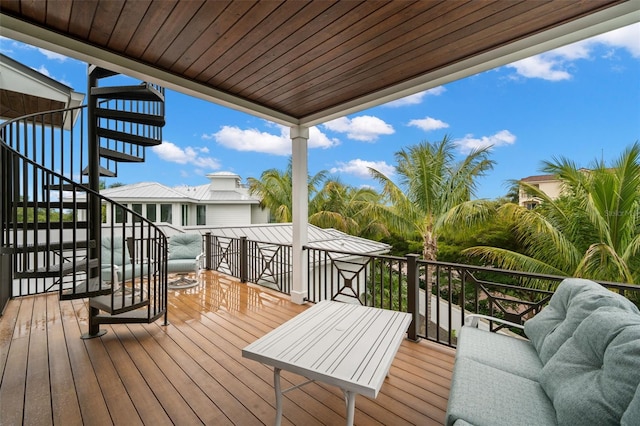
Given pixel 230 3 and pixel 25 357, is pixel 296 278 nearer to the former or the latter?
pixel 25 357

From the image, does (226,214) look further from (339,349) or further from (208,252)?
(339,349)

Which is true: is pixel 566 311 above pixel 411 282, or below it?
above

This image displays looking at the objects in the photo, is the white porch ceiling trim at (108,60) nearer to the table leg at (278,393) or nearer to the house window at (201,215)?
the table leg at (278,393)

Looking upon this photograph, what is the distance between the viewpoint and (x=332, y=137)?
2748 cm

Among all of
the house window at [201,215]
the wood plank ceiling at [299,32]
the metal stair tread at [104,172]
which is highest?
the wood plank ceiling at [299,32]

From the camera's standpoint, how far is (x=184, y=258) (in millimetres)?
5605

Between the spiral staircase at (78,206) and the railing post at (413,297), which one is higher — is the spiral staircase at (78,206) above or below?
above

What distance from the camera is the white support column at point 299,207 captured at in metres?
4.16

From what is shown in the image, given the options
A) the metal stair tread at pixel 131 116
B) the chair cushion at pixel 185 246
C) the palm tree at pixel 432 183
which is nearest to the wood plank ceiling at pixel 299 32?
the metal stair tread at pixel 131 116

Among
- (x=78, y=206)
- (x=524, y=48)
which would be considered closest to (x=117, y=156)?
(x=78, y=206)

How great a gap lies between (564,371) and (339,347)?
1.13 m

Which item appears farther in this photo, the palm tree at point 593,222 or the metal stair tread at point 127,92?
the palm tree at point 593,222

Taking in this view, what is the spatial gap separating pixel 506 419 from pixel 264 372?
69.3 inches

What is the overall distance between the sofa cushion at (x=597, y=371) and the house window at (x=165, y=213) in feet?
44.6
